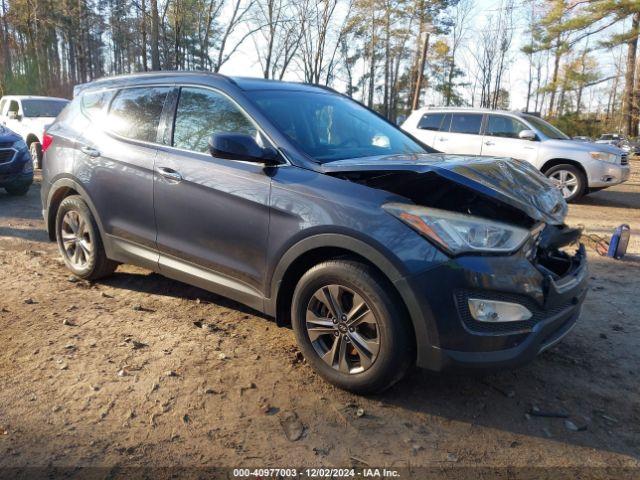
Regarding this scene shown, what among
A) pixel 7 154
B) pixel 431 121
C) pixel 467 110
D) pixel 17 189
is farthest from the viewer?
pixel 431 121

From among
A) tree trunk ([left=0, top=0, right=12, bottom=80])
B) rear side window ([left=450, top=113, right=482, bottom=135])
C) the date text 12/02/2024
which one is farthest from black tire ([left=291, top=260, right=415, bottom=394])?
tree trunk ([left=0, top=0, right=12, bottom=80])

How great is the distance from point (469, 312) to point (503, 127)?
901cm

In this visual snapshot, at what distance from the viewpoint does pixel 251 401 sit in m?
2.84

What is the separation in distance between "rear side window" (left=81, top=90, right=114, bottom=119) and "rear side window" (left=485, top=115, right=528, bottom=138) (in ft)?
27.2

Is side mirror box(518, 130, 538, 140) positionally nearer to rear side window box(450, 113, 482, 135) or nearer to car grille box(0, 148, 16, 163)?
rear side window box(450, 113, 482, 135)

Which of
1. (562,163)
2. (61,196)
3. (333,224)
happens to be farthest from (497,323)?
(562,163)

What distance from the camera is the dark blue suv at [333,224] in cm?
256

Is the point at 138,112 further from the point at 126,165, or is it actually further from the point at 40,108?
the point at 40,108

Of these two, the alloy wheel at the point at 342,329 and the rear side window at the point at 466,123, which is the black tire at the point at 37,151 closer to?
the rear side window at the point at 466,123

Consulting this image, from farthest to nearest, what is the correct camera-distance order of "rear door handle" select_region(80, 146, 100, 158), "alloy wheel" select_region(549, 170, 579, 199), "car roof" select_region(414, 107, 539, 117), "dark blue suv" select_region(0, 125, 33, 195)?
"car roof" select_region(414, 107, 539, 117)
"alloy wheel" select_region(549, 170, 579, 199)
"dark blue suv" select_region(0, 125, 33, 195)
"rear door handle" select_region(80, 146, 100, 158)

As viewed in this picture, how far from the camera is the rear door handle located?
13.7 feet

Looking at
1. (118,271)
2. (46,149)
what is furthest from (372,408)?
(46,149)

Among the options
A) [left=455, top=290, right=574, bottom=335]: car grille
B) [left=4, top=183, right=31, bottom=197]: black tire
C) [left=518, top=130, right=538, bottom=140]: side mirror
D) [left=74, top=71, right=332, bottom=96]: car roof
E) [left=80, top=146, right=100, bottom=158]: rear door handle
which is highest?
[left=74, top=71, right=332, bottom=96]: car roof

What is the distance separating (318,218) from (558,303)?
1.36 m
